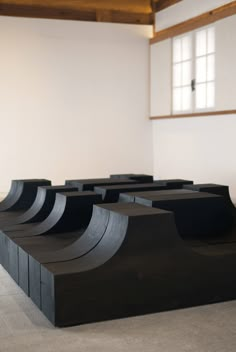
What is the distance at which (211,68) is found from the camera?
6.54 metres

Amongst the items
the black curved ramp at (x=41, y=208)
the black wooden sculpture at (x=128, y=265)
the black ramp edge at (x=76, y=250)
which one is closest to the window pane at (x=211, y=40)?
the black curved ramp at (x=41, y=208)

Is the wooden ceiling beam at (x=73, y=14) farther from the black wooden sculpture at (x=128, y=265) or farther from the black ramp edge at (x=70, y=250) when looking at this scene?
the black ramp edge at (x=70, y=250)

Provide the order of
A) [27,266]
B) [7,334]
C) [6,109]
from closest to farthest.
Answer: [7,334]
[27,266]
[6,109]

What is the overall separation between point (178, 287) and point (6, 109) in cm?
510

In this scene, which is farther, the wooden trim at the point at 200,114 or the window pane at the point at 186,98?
the window pane at the point at 186,98

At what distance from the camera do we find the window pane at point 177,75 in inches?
284

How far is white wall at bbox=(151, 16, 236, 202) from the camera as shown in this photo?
6.22m

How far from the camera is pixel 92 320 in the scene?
2.61 metres

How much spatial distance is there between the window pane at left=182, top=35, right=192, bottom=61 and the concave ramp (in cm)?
364

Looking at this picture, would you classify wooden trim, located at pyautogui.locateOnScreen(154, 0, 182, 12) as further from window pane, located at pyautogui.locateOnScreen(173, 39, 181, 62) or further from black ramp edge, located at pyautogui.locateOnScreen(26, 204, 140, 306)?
black ramp edge, located at pyautogui.locateOnScreen(26, 204, 140, 306)

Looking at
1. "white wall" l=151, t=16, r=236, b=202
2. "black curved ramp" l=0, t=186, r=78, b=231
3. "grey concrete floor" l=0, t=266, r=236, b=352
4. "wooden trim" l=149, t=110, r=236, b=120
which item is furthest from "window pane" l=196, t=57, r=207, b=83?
"grey concrete floor" l=0, t=266, r=236, b=352

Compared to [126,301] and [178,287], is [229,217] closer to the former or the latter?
[178,287]

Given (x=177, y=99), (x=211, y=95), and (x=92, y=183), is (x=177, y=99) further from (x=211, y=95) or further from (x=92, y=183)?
(x=92, y=183)

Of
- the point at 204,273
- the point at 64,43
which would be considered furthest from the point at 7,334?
the point at 64,43
